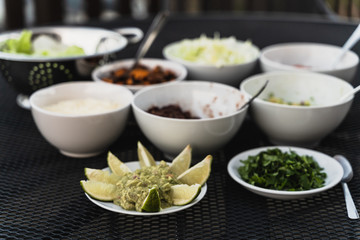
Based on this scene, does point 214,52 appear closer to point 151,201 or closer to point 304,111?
point 304,111

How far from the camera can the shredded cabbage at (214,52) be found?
6.03 ft

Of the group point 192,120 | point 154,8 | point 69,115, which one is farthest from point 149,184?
point 154,8

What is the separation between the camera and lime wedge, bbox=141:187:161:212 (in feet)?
3.35

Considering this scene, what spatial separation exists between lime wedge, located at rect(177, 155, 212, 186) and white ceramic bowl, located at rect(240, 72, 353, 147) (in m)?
0.36

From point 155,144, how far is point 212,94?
30 cm

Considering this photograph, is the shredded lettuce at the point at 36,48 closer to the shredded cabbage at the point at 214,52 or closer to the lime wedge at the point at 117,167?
the shredded cabbage at the point at 214,52

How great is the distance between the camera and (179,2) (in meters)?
3.31

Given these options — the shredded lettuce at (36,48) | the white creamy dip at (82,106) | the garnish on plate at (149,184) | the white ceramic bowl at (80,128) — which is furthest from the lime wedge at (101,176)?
the shredded lettuce at (36,48)

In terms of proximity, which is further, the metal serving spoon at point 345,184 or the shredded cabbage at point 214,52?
the shredded cabbage at point 214,52

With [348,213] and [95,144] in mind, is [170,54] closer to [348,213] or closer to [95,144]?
[95,144]

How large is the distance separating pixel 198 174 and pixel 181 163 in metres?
0.08

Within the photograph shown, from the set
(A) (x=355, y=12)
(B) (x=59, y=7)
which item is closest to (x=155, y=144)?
(B) (x=59, y=7)

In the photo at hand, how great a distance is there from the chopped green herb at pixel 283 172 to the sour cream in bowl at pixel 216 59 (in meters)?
0.57

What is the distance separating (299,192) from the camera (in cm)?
112
